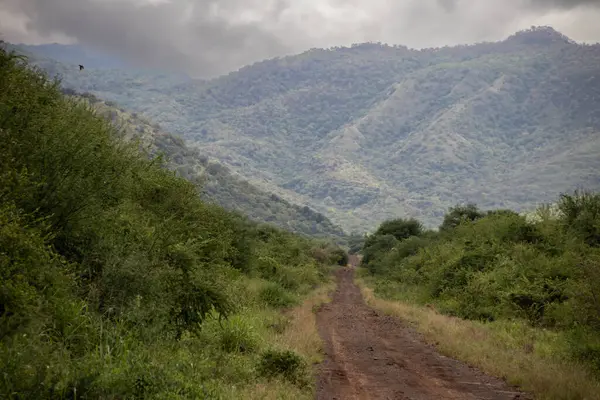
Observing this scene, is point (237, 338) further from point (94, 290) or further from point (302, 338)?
point (94, 290)

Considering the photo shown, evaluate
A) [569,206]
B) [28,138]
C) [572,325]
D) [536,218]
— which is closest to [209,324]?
[28,138]

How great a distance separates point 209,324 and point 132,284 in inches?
173

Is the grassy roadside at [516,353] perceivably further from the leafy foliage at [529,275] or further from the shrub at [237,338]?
the shrub at [237,338]

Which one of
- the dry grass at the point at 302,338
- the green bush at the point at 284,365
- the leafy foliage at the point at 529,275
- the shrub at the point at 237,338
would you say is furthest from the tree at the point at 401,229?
the green bush at the point at 284,365

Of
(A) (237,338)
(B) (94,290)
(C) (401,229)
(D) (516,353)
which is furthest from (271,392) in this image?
(C) (401,229)

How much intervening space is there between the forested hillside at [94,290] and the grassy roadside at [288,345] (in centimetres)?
8

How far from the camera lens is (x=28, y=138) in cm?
1079

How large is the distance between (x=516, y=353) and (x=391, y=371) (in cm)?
423

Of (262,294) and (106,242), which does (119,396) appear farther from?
(262,294)

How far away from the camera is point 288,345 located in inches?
584

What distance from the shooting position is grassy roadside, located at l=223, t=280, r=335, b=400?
9656mm

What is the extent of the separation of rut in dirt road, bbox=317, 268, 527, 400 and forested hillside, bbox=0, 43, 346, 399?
107 cm

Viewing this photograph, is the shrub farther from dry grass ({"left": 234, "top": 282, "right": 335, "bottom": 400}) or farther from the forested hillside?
dry grass ({"left": 234, "top": 282, "right": 335, "bottom": 400})

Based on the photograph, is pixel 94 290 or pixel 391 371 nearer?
pixel 94 290
